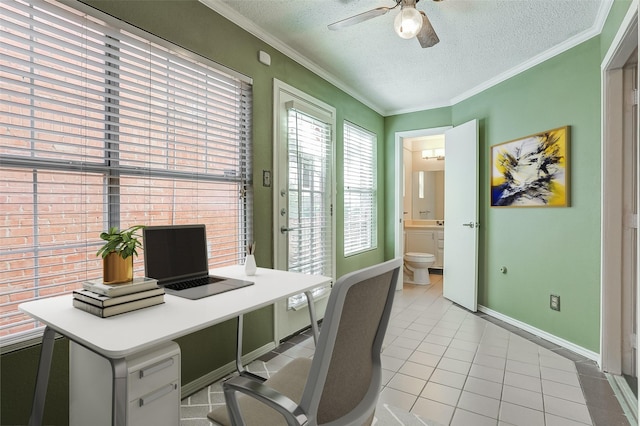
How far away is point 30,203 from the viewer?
1.47 m

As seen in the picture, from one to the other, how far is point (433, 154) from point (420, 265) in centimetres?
232

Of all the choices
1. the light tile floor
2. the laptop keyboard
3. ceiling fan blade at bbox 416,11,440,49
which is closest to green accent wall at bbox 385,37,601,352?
the light tile floor

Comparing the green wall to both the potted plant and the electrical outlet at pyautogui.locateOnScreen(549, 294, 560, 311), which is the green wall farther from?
the potted plant

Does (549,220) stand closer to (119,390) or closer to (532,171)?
(532,171)

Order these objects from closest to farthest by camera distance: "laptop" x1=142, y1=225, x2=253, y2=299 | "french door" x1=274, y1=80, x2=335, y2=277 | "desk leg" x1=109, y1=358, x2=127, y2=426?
"desk leg" x1=109, y1=358, x2=127, y2=426, "laptop" x1=142, y1=225, x2=253, y2=299, "french door" x1=274, y1=80, x2=335, y2=277

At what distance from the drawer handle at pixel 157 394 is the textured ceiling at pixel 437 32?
2249mm

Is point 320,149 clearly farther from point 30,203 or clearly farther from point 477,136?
point 30,203

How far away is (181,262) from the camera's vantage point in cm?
181

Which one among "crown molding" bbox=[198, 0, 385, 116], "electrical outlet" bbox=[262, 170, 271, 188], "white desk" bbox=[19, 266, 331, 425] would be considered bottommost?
"white desk" bbox=[19, 266, 331, 425]

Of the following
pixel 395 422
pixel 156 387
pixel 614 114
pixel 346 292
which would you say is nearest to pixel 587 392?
pixel 395 422

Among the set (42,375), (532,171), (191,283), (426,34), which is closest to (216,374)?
(191,283)

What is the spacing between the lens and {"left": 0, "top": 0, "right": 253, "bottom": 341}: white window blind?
4.69 feet

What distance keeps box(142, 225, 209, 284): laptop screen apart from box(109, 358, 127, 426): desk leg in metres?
0.71

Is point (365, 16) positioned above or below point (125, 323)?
above
